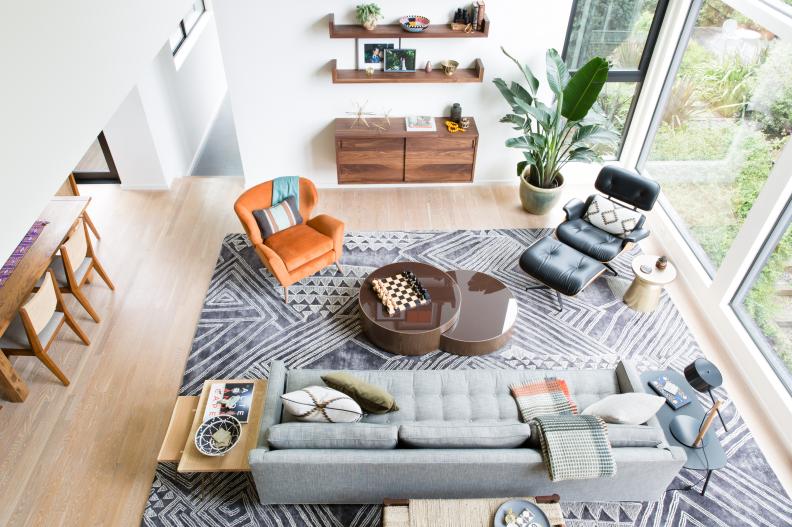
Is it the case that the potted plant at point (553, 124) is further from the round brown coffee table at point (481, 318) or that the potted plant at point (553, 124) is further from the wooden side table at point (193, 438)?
the wooden side table at point (193, 438)

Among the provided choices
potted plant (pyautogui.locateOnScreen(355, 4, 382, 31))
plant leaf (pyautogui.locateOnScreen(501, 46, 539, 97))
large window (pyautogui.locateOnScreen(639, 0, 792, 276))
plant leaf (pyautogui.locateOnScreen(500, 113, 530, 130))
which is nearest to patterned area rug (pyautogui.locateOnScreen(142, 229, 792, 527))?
large window (pyautogui.locateOnScreen(639, 0, 792, 276))

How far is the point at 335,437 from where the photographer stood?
3666mm

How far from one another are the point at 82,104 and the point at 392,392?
2808 mm

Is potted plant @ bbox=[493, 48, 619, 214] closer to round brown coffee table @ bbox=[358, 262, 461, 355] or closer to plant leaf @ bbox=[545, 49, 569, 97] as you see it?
plant leaf @ bbox=[545, 49, 569, 97]

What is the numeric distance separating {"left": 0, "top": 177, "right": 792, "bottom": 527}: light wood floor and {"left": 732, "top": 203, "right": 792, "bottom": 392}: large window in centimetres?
37

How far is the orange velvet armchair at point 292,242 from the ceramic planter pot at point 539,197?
2.32m

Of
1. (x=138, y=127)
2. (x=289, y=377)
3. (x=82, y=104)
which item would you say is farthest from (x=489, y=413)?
(x=138, y=127)

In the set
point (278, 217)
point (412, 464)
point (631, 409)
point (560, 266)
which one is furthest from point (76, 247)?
point (631, 409)

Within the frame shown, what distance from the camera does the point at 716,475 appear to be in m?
4.32

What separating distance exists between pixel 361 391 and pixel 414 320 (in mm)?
1145

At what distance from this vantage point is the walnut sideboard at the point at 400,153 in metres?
6.39

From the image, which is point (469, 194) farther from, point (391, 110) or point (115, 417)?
point (115, 417)

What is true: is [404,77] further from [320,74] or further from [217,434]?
[217,434]

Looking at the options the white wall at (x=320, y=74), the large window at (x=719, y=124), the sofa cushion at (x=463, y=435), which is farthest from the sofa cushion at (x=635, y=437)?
the white wall at (x=320, y=74)
